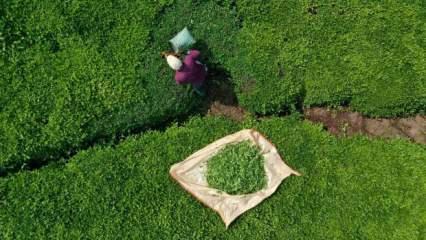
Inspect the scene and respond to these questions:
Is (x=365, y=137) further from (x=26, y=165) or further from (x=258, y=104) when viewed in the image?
(x=26, y=165)

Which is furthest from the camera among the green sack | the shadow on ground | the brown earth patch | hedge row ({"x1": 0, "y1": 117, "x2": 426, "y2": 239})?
the brown earth patch

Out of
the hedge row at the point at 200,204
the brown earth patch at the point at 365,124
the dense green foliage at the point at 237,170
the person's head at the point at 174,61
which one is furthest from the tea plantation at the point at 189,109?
the person's head at the point at 174,61

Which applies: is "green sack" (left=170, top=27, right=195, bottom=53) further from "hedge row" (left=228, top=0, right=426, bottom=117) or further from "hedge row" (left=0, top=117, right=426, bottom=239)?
"hedge row" (left=0, top=117, right=426, bottom=239)

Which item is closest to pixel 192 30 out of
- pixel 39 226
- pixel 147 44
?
pixel 147 44

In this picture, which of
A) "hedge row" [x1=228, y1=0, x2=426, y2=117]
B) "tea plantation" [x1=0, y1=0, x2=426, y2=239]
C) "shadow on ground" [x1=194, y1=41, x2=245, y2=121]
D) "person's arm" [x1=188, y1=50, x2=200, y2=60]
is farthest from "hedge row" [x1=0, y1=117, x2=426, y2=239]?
"person's arm" [x1=188, y1=50, x2=200, y2=60]

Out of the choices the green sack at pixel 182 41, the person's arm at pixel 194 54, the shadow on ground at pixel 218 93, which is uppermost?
the green sack at pixel 182 41

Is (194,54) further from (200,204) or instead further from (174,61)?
(200,204)

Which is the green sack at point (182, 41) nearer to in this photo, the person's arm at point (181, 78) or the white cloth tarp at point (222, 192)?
the person's arm at point (181, 78)
